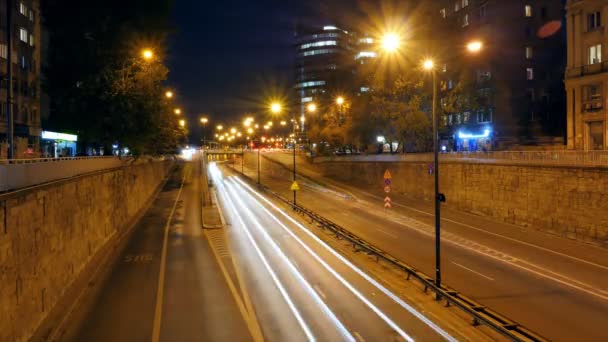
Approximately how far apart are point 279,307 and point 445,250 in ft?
44.7

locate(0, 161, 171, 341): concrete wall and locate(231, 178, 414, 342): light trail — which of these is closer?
locate(0, 161, 171, 341): concrete wall

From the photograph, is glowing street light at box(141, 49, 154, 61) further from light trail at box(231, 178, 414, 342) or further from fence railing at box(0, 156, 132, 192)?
light trail at box(231, 178, 414, 342)

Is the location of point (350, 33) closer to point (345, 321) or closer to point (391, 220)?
point (391, 220)

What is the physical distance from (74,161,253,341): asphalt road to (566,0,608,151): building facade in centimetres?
3275

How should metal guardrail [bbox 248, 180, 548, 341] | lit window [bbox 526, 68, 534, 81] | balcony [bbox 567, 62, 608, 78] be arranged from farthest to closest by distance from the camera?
1. lit window [bbox 526, 68, 534, 81]
2. balcony [bbox 567, 62, 608, 78]
3. metal guardrail [bbox 248, 180, 548, 341]

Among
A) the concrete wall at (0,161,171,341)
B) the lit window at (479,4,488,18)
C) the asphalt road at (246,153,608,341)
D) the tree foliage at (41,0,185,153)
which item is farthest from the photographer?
the lit window at (479,4,488,18)

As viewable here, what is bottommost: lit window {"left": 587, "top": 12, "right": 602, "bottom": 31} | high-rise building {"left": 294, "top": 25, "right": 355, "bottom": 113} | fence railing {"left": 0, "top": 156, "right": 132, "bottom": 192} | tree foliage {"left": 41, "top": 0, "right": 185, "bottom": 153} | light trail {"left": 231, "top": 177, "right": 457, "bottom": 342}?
light trail {"left": 231, "top": 177, "right": 457, "bottom": 342}

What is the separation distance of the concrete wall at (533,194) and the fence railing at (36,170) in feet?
87.6

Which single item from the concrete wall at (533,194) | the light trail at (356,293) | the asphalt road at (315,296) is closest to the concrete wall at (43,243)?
the asphalt road at (315,296)

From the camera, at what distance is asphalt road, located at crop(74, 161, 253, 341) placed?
1463 centimetres

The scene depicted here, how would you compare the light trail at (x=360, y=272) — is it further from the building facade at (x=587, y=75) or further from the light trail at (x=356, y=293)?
the building facade at (x=587, y=75)

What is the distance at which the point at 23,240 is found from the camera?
13.4 metres

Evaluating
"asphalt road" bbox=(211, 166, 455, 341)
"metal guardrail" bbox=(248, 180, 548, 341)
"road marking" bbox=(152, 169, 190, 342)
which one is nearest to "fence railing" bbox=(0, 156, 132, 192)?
"road marking" bbox=(152, 169, 190, 342)

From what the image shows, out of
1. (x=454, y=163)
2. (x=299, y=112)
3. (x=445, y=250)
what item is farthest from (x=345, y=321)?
(x=299, y=112)
